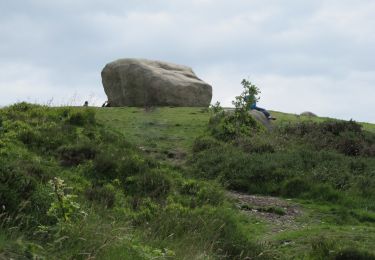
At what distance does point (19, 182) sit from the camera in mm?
8906

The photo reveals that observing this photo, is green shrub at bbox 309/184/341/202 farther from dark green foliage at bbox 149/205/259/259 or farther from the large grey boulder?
the large grey boulder

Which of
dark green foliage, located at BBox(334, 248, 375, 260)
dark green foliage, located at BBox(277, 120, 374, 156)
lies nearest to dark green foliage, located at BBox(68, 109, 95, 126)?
dark green foliage, located at BBox(277, 120, 374, 156)

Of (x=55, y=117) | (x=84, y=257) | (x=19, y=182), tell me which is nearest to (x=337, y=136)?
(x=55, y=117)

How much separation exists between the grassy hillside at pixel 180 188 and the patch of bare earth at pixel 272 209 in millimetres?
35

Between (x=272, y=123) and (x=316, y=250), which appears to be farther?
(x=272, y=123)

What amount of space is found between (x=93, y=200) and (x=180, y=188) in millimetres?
3726

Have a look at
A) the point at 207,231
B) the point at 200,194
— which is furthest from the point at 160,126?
the point at 207,231

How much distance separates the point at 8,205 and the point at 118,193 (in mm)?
6846

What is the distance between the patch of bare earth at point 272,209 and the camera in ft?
51.8

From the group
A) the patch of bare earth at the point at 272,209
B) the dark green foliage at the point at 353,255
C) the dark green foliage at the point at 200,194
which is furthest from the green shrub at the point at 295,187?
the dark green foliage at the point at 353,255

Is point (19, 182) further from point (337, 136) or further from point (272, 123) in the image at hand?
point (272, 123)

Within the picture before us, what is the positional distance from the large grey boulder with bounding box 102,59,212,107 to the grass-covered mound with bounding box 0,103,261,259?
516 inches

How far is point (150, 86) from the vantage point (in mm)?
35469

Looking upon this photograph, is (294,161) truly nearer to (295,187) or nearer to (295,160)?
(295,160)
